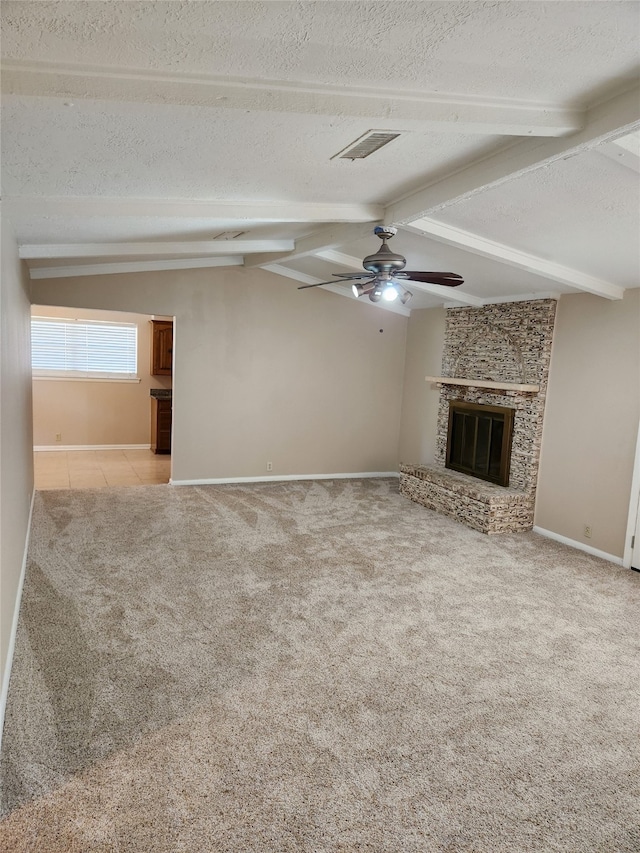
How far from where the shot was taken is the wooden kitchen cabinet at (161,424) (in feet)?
28.9

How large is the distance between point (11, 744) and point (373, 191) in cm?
344

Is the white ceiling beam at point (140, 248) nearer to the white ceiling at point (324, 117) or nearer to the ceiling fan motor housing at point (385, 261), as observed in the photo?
the white ceiling at point (324, 117)

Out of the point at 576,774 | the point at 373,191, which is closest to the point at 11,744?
the point at 576,774

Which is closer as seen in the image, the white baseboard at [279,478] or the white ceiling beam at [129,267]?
the white ceiling beam at [129,267]

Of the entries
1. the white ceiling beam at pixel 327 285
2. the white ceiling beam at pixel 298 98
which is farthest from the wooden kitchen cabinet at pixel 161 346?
the white ceiling beam at pixel 298 98

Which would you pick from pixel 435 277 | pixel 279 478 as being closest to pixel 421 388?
pixel 279 478

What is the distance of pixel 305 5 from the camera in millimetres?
1418

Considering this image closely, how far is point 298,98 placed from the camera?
6.16ft

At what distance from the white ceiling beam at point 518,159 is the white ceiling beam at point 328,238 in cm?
38

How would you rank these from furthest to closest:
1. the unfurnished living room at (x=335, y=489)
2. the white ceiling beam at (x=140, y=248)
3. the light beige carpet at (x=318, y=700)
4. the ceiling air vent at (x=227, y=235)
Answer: the ceiling air vent at (x=227, y=235) → the white ceiling beam at (x=140, y=248) → the light beige carpet at (x=318, y=700) → the unfurnished living room at (x=335, y=489)

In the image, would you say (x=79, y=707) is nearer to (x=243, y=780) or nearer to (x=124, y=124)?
(x=243, y=780)

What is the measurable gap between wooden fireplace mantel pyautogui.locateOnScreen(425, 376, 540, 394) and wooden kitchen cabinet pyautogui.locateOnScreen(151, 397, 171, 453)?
4193mm

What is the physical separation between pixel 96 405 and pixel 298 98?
7913 millimetres

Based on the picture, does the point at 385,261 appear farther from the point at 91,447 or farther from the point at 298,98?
the point at 91,447
